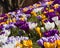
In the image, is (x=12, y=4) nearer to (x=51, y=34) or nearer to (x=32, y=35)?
(x=32, y=35)

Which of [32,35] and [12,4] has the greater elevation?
[32,35]

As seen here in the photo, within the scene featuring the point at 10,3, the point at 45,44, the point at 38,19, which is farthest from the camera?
the point at 10,3

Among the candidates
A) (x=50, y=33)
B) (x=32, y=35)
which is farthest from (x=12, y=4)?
(x=50, y=33)

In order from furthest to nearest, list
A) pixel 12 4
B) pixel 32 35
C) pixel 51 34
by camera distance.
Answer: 1. pixel 12 4
2. pixel 32 35
3. pixel 51 34

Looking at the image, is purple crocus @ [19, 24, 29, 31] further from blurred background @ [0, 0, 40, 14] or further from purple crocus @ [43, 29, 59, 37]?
blurred background @ [0, 0, 40, 14]

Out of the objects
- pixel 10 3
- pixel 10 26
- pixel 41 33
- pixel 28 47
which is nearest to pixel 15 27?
pixel 10 26

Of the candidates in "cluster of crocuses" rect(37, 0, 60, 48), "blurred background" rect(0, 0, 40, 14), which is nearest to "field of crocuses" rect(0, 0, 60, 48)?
"cluster of crocuses" rect(37, 0, 60, 48)

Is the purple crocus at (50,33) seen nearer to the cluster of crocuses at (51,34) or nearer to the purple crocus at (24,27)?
the cluster of crocuses at (51,34)

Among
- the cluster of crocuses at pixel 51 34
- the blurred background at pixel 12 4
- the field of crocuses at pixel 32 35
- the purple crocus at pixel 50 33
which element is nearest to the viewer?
the cluster of crocuses at pixel 51 34

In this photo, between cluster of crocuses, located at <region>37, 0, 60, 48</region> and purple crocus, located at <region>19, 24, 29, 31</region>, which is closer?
cluster of crocuses, located at <region>37, 0, 60, 48</region>

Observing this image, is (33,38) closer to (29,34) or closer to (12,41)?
(29,34)

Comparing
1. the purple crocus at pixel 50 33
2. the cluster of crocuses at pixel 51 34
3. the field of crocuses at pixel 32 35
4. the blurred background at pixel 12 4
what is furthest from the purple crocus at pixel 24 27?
the blurred background at pixel 12 4
